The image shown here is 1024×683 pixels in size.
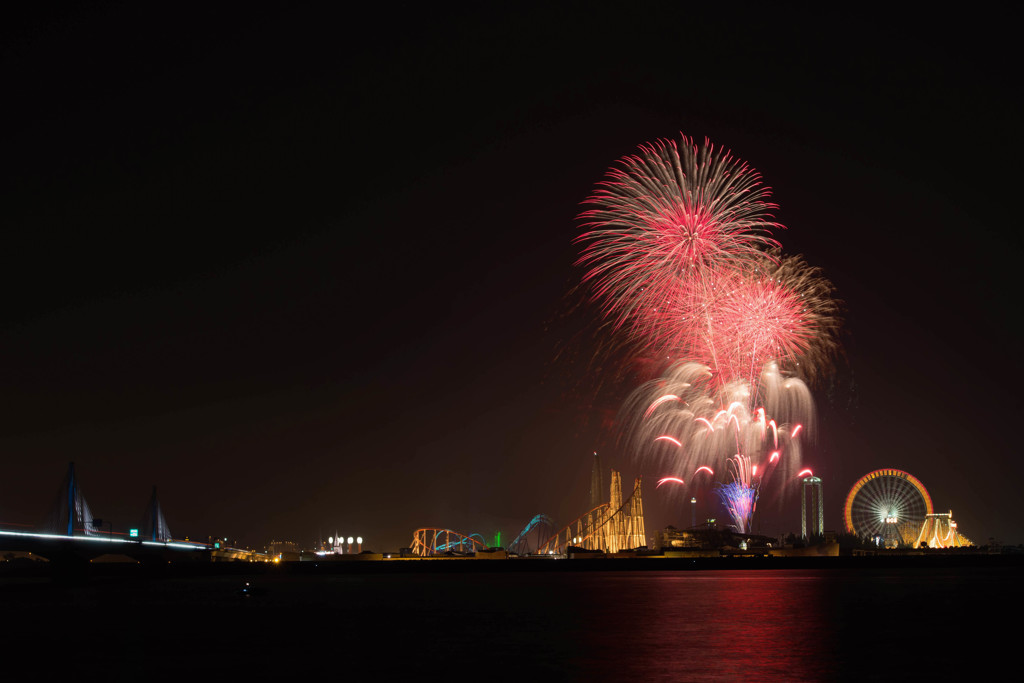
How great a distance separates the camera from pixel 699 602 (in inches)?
2468

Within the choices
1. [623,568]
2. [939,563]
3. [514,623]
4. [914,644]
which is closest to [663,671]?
[914,644]

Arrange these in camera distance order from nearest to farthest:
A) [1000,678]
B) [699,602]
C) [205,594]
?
[1000,678] < [699,602] < [205,594]

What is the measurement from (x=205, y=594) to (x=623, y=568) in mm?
87462

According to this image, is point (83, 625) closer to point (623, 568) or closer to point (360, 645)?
point (360, 645)

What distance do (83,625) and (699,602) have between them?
1406 inches

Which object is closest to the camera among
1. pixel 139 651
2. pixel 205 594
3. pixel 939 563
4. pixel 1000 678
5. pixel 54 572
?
pixel 1000 678

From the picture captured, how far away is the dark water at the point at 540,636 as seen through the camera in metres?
31.7

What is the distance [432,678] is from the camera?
29844mm

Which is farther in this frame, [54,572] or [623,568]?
[623,568]

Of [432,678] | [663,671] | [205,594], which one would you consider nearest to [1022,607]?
[663,671]

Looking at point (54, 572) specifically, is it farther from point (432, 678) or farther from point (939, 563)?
point (939, 563)

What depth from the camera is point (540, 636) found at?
41.8 metres

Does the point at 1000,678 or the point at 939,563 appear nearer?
the point at 1000,678

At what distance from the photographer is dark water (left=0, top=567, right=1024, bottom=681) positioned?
3173 cm
